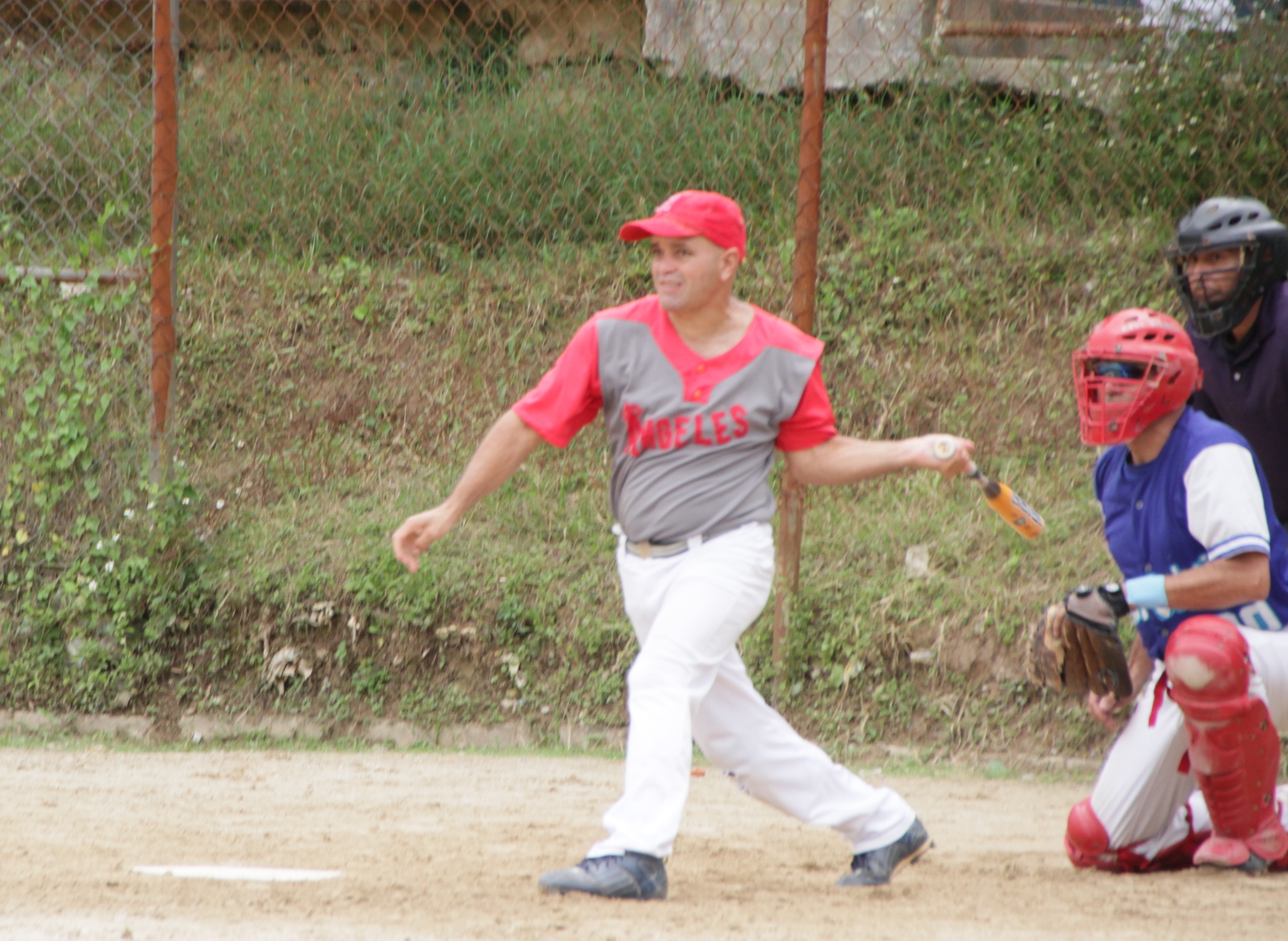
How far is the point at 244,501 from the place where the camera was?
7.10 metres

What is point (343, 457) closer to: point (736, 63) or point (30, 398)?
point (30, 398)

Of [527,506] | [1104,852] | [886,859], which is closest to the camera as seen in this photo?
[886,859]

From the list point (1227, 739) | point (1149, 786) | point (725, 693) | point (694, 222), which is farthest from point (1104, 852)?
point (694, 222)

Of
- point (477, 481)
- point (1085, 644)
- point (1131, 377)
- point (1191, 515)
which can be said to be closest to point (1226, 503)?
point (1191, 515)

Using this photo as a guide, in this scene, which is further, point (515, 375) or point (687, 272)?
point (515, 375)

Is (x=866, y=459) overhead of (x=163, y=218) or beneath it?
beneath

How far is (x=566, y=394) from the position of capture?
145 inches

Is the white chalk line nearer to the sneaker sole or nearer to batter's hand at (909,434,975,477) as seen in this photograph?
the sneaker sole

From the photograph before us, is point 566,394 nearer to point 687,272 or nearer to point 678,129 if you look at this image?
point 687,272

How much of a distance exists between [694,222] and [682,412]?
0.52 meters

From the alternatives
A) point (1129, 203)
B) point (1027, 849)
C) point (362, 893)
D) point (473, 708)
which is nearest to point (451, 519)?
point (362, 893)

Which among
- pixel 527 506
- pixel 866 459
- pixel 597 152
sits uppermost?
pixel 597 152

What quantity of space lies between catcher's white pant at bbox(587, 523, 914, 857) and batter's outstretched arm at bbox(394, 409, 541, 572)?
0.40 m

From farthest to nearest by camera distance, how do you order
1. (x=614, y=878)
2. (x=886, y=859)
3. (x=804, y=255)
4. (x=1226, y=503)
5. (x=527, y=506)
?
(x=527, y=506), (x=804, y=255), (x=886, y=859), (x=1226, y=503), (x=614, y=878)
